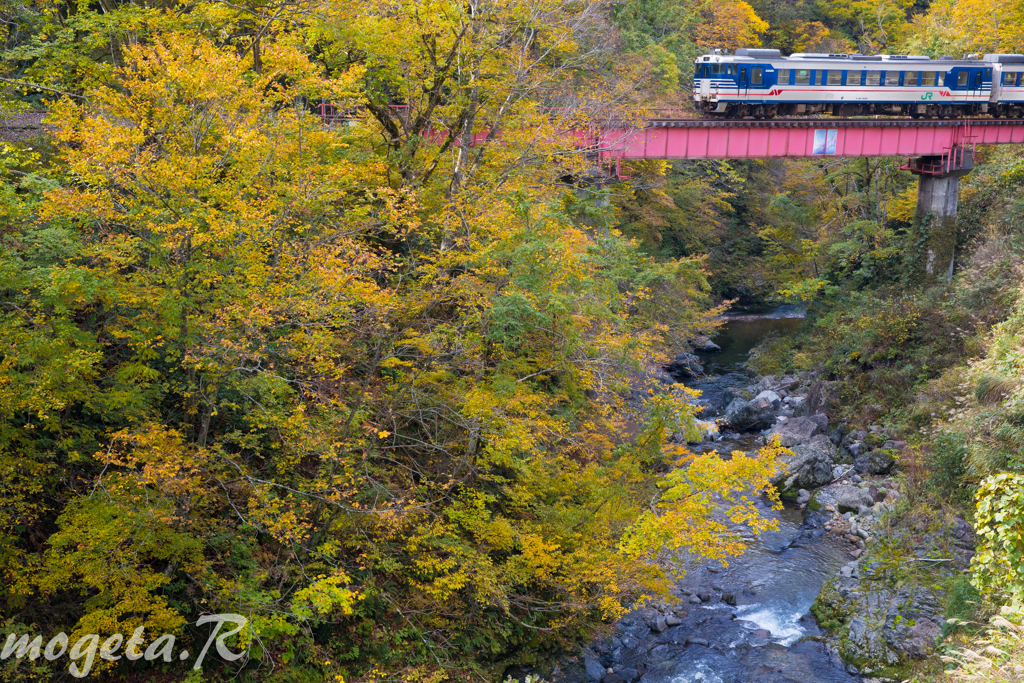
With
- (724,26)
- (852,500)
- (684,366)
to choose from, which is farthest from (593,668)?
(724,26)

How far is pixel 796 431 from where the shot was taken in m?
24.4

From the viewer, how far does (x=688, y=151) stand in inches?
1049

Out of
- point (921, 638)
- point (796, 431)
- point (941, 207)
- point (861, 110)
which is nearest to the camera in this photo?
point (921, 638)

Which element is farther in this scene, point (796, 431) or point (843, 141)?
point (843, 141)

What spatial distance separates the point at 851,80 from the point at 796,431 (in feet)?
54.1

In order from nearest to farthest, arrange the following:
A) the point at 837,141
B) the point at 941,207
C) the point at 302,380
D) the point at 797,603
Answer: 1. the point at 302,380
2. the point at 797,603
3. the point at 837,141
4. the point at 941,207

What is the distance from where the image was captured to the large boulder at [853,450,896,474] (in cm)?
2136

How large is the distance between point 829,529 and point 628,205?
18440mm

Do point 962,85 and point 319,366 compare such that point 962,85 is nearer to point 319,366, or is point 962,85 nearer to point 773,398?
point 773,398

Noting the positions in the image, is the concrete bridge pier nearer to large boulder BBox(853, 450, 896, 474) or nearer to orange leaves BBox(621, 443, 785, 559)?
large boulder BBox(853, 450, 896, 474)

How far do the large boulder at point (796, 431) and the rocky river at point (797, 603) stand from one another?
10 cm

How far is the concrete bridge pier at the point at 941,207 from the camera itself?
94.0ft

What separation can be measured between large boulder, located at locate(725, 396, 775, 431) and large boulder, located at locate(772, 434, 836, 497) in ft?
10.5

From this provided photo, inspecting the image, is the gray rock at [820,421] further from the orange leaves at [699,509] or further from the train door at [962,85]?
the train door at [962,85]
